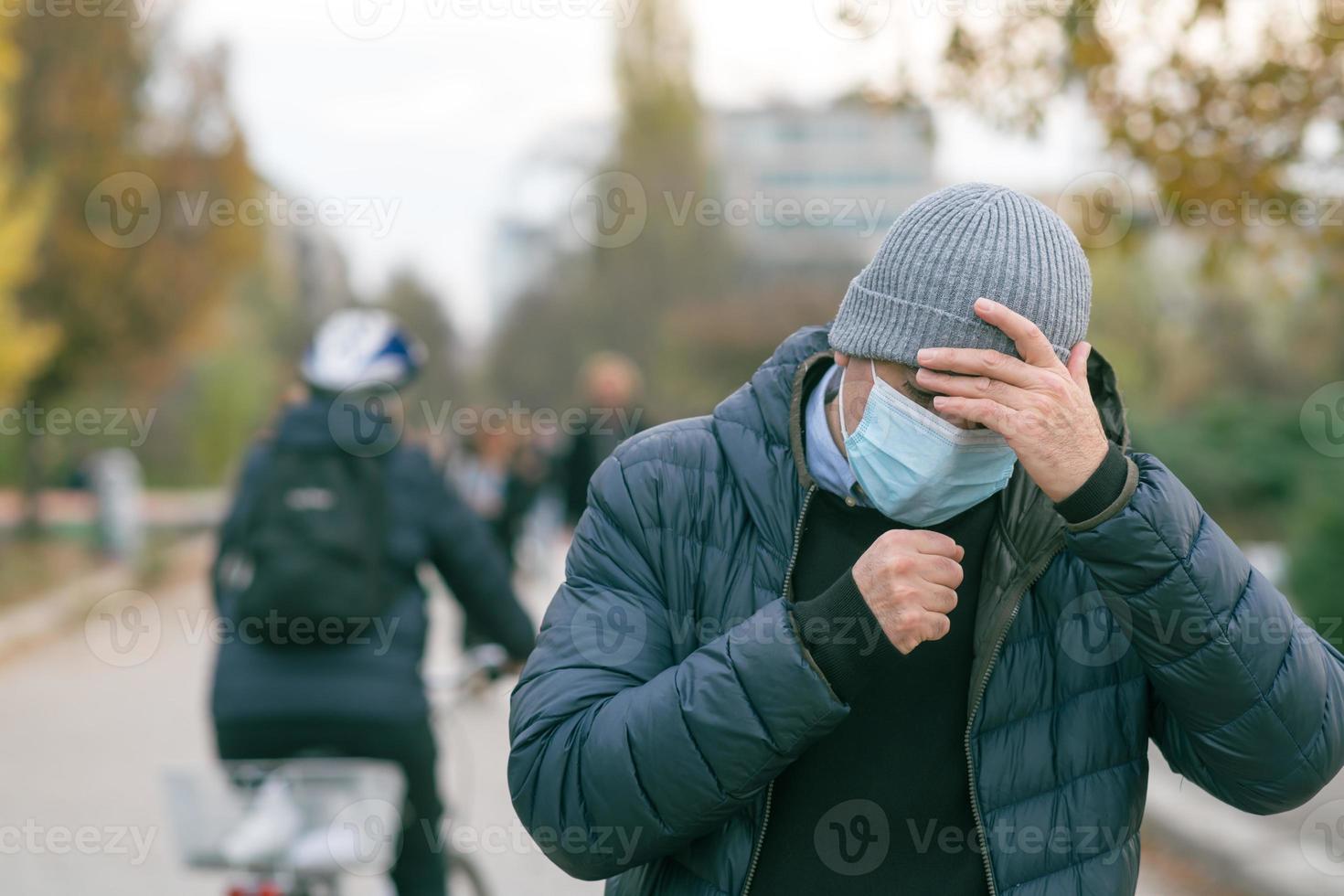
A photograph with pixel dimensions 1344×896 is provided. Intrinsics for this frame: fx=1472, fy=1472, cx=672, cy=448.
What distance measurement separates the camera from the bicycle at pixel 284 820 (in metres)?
3.19

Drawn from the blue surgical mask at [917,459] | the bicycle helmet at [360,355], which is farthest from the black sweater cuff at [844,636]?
the bicycle helmet at [360,355]

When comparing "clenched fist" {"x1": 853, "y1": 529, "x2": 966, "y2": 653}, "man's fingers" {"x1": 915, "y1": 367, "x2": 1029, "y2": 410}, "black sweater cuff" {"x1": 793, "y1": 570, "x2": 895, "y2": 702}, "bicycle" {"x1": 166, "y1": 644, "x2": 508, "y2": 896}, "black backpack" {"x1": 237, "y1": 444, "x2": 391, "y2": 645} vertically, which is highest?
"man's fingers" {"x1": 915, "y1": 367, "x2": 1029, "y2": 410}

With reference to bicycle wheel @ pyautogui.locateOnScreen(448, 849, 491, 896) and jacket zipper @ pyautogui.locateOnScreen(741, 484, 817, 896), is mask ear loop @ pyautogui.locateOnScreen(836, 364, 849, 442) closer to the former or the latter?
jacket zipper @ pyautogui.locateOnScreen(741, 484, 817, 896)

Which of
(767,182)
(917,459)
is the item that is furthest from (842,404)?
(767,182)

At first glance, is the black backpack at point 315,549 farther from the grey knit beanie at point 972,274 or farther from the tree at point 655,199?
the tree at point 655,199

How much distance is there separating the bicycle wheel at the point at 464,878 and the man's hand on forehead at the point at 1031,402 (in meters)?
3.06

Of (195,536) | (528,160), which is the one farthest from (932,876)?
(528,160)

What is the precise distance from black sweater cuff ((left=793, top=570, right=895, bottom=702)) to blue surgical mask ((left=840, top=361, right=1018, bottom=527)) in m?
0.23

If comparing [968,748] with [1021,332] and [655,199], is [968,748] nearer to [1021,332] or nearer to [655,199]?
[1021,332]

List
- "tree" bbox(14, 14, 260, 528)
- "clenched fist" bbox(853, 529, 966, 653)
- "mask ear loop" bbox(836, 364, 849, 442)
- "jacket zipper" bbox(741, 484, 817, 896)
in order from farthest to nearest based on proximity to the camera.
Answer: "tree" bbox(14, 14, 260, 528), "mask ear loop" bbox(836, 364, 849, 442), "jacket zipper" bbox(741, 484, 817, 896), "clenched fist" bbox(853, 529, 966, 653)

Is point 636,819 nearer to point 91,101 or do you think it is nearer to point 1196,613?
point 1196,613

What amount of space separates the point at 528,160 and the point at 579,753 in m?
47.9

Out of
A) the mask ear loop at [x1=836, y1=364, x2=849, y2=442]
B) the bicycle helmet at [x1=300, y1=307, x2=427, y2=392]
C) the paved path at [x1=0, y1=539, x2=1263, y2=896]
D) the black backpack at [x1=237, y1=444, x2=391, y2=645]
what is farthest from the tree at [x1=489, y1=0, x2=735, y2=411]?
the mask ear loop at [x1=836, y1=364, x2=849, y2=442]

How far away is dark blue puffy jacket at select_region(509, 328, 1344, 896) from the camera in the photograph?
1.91m
